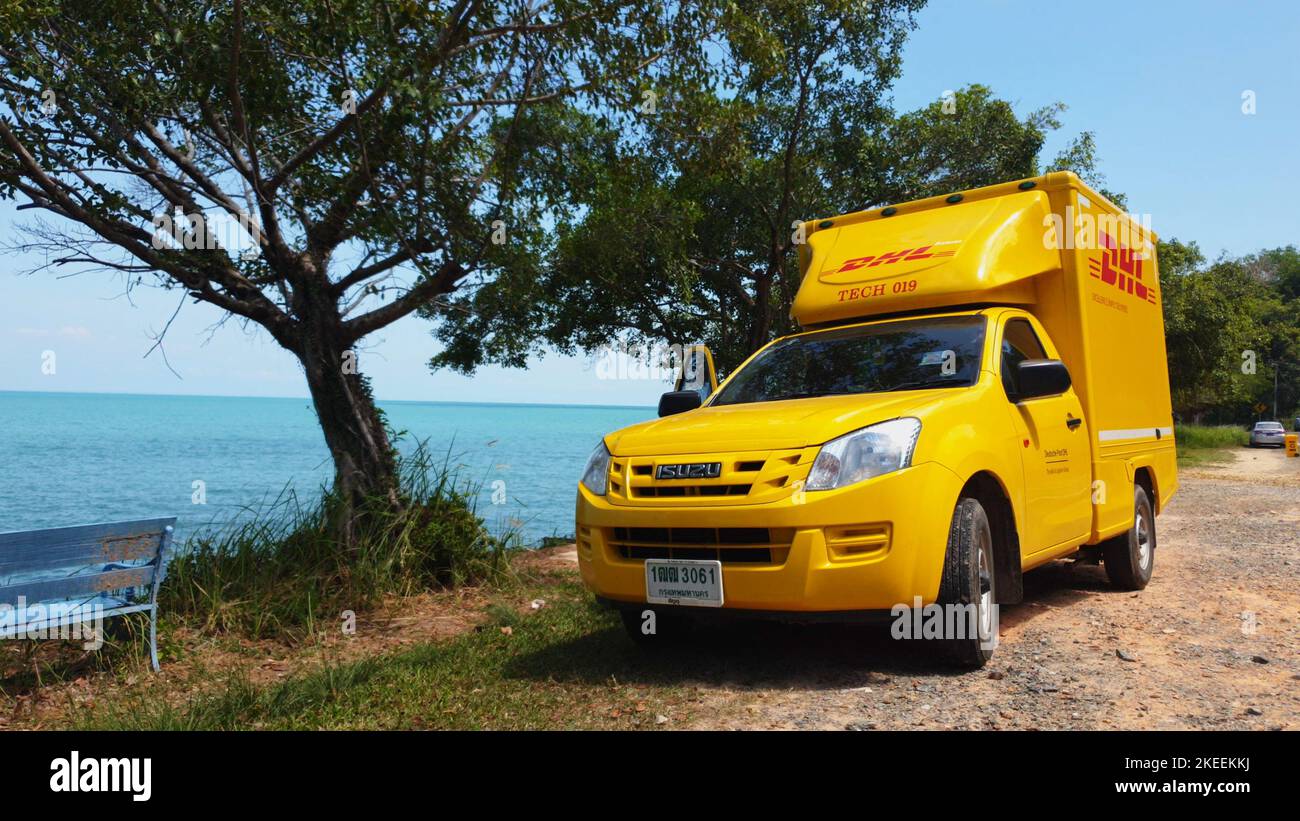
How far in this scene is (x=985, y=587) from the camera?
4707mm

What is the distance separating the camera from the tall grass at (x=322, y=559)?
639cm

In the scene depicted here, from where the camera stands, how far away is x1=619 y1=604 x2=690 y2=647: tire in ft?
16.7

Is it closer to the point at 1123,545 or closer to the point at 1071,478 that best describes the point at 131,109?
the point at 1071,478

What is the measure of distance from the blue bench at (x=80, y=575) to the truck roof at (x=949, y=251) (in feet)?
14.9

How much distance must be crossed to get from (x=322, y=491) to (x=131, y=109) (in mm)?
3320

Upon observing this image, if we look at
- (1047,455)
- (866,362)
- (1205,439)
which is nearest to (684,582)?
(866,362)

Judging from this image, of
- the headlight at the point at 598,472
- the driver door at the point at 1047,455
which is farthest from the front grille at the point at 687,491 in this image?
the driver door at the point at 1047,455

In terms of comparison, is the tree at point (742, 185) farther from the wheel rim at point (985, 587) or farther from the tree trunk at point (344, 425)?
the wheel rim at point (985, 587)

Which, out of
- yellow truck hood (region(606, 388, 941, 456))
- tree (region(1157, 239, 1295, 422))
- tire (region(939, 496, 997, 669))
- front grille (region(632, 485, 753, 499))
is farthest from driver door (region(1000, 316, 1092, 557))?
tree (region(1157, 239, 1295, 422))

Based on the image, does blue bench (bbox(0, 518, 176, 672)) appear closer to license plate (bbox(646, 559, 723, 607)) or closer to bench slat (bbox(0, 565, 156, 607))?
bench slat (bbox(0, 565, 156, 607))

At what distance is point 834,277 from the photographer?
640cm

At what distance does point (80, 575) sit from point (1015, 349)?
5698mm
